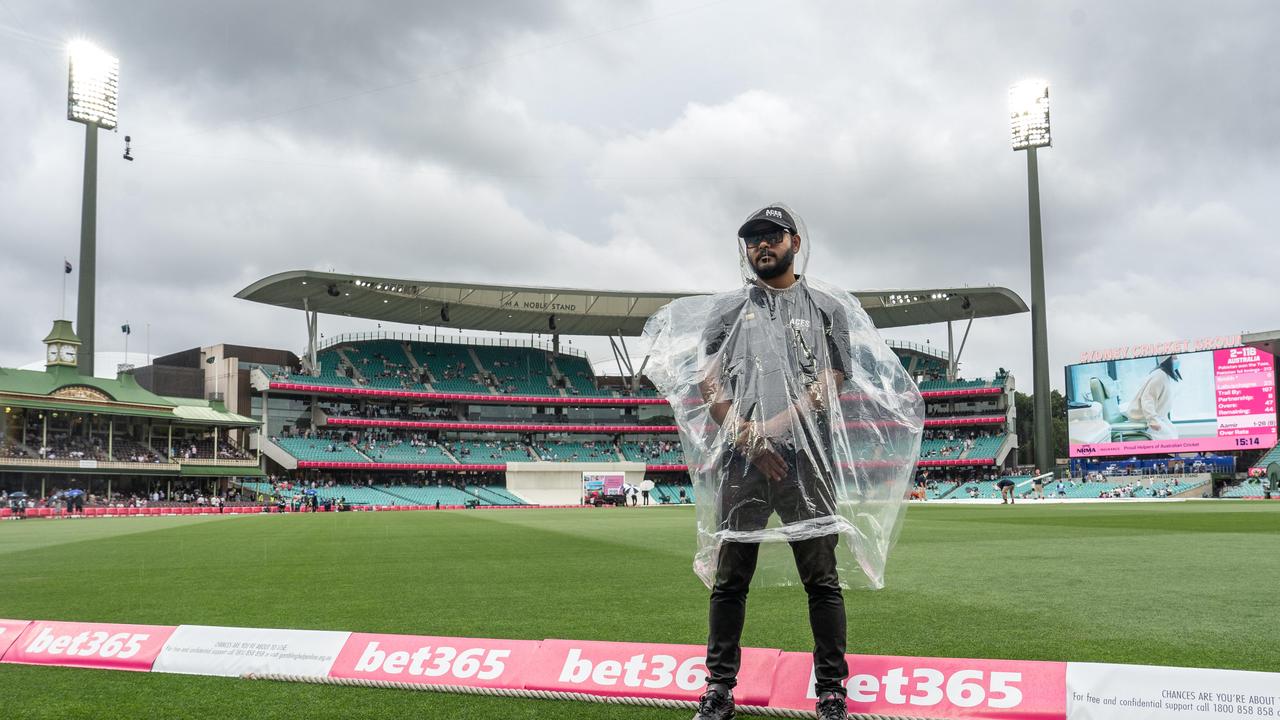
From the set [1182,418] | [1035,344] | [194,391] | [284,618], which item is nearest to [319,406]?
[194,391]

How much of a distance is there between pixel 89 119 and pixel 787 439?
203 feet

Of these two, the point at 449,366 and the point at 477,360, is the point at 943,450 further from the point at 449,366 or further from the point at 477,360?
the point at 449,366

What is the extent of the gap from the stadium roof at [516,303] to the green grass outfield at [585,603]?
154ft

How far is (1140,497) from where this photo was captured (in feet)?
165

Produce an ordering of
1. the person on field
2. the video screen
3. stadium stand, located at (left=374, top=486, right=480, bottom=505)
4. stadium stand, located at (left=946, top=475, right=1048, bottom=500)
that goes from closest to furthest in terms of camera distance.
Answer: the person on field
the video screen
stadium stand, located at (left=374, top=486, right=480, bottom=505)
stadium stand, located at (left=946, top=475, right=1048, bottom=500)

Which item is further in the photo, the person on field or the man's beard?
the person on field

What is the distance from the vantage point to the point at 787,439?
13.3 feet

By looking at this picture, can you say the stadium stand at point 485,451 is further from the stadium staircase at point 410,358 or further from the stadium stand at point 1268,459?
the stadium stand at point 1268,459

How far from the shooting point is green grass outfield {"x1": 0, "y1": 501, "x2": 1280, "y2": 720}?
4.46 metres

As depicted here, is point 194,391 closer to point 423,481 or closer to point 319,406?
point 319,406

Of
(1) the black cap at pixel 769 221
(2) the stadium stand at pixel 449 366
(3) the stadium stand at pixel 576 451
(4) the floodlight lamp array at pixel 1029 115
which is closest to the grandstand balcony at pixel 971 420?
(4) the floodlight lamp array at pixel 1029 115

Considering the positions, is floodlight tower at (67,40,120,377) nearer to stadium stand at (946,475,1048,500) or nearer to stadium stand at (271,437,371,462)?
stadium stand at (271,437,371,462)

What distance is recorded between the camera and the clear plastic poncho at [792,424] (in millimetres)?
4039

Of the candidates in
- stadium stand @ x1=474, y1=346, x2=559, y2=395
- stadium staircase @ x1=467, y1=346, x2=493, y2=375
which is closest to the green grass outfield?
stadium stand @ x1=474, y1=346, x2=559, y2=395
